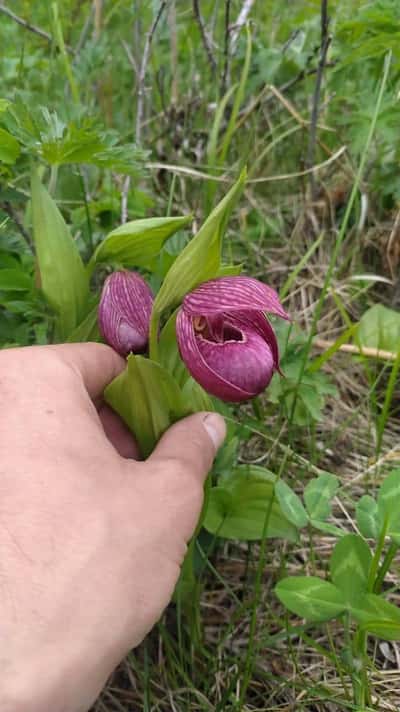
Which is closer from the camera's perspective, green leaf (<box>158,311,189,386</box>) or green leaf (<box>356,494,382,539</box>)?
green leaf (<box>356,494,382,539</box>)

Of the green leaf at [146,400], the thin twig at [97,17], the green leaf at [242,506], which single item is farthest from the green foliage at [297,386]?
the thin twig at [97,17]

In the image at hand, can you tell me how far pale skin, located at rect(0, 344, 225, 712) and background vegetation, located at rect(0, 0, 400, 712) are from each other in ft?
0.73

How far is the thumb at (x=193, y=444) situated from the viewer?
2.85ft

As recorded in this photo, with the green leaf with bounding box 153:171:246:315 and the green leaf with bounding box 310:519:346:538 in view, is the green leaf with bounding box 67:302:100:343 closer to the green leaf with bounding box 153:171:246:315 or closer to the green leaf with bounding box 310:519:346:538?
the green leaf with bounding box 153:171:246:315

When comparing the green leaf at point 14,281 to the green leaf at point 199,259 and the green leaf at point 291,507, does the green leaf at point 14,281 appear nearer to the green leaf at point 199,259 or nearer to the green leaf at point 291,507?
the green leaf at point 199,259

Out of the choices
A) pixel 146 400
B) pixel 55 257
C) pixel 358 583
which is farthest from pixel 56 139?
pixel 358 583

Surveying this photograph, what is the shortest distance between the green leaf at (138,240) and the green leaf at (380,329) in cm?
62

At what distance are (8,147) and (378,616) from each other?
2.71ft

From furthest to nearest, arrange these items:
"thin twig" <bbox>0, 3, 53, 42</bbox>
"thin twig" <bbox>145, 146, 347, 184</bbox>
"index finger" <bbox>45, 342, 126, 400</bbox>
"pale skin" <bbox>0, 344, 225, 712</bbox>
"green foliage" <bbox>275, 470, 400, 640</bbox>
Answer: "thin twig" <bbox>0, 3, 53, 42</bbox> < "thin twig" <bbox>145, 146, 347, 184</bbox> < "index finger" <bbox>45, 342, 126, 400</bbox> < "green foliage" <bbox>275, 470, 400, 640</bbox> < "pale skin" <bbox>0, 344, 225, 712</bbox>

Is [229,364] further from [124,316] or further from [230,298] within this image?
[124,316]

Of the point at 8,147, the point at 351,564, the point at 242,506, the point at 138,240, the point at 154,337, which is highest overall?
the point at 8,147

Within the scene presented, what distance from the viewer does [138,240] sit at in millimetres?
1028

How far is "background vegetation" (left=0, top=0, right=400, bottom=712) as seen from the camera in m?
1.03

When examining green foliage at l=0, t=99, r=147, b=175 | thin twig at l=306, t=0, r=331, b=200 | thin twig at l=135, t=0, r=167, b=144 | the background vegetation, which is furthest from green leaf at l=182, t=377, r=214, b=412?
thin twig at l=306, t=0, r=331, b=200
